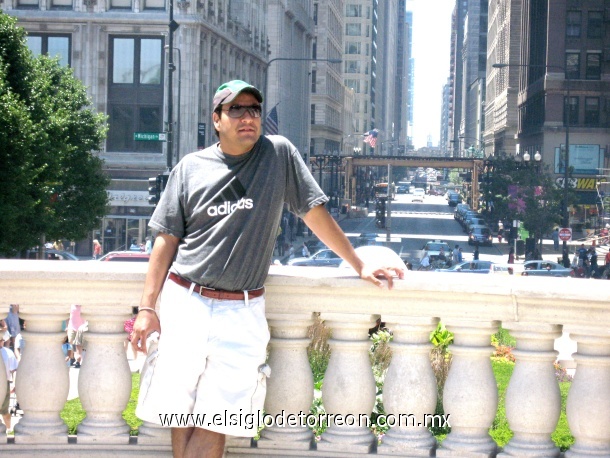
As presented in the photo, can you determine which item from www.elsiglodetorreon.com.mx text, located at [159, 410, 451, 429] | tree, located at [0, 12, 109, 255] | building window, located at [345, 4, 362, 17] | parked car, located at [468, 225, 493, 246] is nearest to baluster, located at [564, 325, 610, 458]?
www.elsiglodetorreon.com.mx text, located at [159, 410, 451, 429]

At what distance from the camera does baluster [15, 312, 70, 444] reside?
213 inches

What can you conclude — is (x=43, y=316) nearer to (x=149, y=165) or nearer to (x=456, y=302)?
(x=456, y=302)

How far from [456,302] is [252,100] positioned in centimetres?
132

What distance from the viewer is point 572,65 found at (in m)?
91.7

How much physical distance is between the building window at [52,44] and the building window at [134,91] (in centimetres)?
236

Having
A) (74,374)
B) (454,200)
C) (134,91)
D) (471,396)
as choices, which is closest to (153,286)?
(471,396)

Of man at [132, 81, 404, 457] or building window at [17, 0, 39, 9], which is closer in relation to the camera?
man at [132, 81, 404, 457]

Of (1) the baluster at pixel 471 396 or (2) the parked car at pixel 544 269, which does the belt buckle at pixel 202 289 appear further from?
(2) the parked car at pixel 544 269

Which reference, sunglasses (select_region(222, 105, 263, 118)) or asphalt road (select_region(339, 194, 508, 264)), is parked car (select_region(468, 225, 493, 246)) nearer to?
asphalt road (select_region(339, 194, 508, 264))

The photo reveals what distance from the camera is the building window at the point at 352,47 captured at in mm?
197750

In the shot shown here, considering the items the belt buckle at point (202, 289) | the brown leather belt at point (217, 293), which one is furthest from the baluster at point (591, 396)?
the belt buckle at point (202, 289)

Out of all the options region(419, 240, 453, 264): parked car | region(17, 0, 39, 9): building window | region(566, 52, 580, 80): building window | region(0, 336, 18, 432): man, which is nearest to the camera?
region(0, 336, 18, 432): man

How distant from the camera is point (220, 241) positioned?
Result: 504cm

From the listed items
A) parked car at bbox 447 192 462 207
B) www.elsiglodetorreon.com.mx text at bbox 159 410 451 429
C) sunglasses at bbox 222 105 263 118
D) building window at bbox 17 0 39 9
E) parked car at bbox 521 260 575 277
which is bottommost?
parked car at bbox 521 260 575 277
